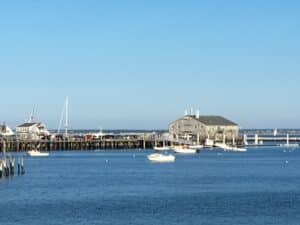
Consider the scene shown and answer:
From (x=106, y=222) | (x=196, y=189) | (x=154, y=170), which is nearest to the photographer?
(x=106, y=222)

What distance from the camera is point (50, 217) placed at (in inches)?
2128

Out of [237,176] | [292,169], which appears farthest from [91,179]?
[292,169]

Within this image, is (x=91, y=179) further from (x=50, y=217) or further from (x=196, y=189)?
(x=50, y=217)

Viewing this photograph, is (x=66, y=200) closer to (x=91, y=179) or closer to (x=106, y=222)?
(x=106, y=222)

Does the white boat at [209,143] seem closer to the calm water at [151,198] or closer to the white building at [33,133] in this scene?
the white building at [33,133]

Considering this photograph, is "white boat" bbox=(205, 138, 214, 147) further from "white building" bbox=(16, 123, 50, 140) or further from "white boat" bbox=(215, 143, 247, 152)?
"white building" bbox=(16, 123, 50, 140)

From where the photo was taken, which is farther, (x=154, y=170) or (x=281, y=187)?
(x=154, y=170)

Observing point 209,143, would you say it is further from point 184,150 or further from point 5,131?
point 5,131

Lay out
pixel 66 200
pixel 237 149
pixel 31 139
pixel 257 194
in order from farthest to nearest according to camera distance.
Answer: pixel 237 149
pixel 31 139
pixel 257 194
pixel 66 200

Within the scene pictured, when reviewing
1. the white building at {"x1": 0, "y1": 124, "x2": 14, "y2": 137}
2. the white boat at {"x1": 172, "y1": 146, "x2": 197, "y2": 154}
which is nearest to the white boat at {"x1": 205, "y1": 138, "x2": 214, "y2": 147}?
the white boat at {"x1": 172, "y1": 146, "x2": 197, "y2": 154}

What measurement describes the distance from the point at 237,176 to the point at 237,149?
92.9 m

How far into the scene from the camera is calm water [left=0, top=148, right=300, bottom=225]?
53.7 metres

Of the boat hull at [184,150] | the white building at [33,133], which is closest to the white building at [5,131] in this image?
the white building at [33,133]

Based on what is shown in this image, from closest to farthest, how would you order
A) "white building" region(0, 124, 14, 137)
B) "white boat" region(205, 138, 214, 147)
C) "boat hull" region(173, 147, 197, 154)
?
"boat hull" region(173, 147, 197, 154), "white building" region(0, 124, 14, 137), "white boat" region(205, 138, 214, 147)
